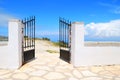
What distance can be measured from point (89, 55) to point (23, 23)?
3856 mm

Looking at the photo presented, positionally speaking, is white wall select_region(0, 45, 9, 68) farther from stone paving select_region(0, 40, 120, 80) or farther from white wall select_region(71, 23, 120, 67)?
white wall select_region(71, 23, 120, 67)

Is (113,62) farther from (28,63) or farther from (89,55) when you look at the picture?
(28,63)

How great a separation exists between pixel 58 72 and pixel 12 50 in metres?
2.45

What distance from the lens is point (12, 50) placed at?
850 cm

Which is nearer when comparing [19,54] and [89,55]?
[19,54]

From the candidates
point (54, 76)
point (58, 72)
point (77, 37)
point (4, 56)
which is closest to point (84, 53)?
point (77, 37)

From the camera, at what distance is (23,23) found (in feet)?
30.6

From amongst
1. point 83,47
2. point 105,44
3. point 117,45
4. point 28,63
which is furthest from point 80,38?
point 28,63

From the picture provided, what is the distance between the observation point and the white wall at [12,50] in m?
8.49

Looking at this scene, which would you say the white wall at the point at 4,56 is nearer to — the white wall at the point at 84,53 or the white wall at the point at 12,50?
the white wall at the point at 12,50

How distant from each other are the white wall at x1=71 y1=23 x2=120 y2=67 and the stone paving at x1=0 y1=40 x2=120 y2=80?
30 cm

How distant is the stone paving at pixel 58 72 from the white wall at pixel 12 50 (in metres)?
0.35

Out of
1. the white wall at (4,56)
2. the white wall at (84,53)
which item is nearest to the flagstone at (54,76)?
the white wall at (84,53)

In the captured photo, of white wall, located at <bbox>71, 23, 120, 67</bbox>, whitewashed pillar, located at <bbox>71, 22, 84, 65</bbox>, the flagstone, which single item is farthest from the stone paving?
whitewashed pillar, located at <bbox>71, 22, 84, 65</bbox>
